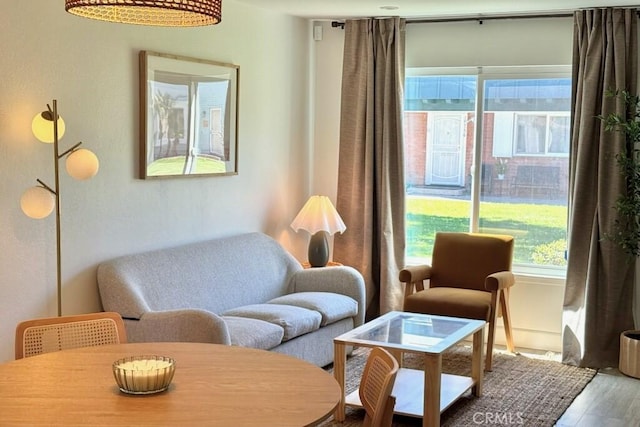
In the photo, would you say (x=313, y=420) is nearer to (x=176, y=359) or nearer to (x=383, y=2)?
(x=176, y=359)

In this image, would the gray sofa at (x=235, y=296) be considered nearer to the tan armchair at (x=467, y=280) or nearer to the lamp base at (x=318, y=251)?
the lamp base at (x=318, y=251)

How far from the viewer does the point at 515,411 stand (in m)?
4.52

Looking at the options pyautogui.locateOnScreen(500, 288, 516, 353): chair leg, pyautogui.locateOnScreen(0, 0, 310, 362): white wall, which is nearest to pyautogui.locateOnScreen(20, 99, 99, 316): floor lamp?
pyautogui.locateOnScreen(0, 0, 310, 362): white wall

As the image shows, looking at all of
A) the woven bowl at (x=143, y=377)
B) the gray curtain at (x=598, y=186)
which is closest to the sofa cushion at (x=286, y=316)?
the gray curtain at (x=598, y=186)

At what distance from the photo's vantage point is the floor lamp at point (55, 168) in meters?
3.68

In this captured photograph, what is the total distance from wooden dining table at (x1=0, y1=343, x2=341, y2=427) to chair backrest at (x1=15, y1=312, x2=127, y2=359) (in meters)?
0.29

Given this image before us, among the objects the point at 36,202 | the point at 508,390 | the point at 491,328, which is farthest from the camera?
the point at 491,328

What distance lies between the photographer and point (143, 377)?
2.30 meters

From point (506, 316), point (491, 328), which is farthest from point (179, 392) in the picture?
point (506, 316)

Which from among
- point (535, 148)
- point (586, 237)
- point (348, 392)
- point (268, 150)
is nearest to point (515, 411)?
point (348, 392)

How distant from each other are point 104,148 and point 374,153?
2365mm

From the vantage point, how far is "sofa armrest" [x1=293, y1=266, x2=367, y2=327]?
5500mm

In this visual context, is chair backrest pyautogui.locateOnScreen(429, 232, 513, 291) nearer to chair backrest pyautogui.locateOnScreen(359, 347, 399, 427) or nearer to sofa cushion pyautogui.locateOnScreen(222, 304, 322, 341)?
sofa cushion pyautogui.locateOnScreen(222, 304, 322, 341)

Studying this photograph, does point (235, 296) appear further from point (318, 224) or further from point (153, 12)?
point (153, 12)
